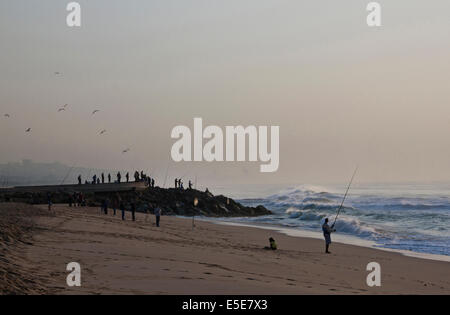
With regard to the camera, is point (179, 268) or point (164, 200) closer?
point (179, 268)

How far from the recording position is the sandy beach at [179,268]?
8258mm

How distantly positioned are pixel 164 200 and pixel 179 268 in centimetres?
3188

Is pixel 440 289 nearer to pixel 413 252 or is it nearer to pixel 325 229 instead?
pixel 325 229

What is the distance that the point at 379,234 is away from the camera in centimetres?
2556

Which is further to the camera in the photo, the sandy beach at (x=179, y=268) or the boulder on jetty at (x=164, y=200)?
the boulder on jetty at (x=164, y=200)

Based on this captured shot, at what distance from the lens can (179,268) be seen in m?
10.3

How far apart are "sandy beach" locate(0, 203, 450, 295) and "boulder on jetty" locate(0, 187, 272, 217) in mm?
22143

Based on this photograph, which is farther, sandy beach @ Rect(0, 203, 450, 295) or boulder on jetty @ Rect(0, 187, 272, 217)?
boulder on jetty @ Rect(0, 187, 272, 217)

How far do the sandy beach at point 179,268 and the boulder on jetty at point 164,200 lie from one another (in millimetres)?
22143

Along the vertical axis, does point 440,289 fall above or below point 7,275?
below

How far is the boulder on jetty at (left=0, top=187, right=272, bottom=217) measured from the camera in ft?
125

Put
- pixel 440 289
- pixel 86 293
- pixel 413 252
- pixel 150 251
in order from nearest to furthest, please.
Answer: pixel 86 293 → pixel 440 289 → pixel 150 251 → pixel 413 252
